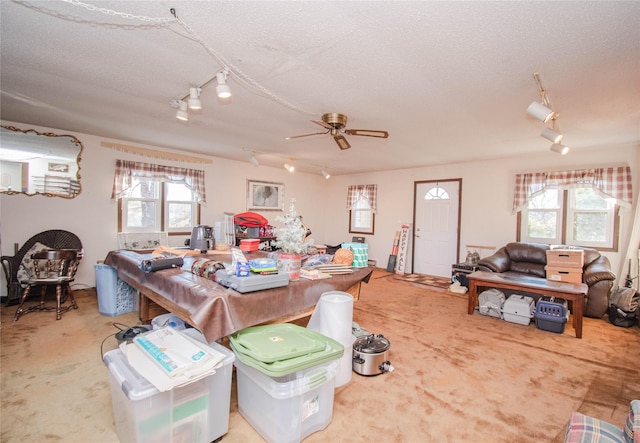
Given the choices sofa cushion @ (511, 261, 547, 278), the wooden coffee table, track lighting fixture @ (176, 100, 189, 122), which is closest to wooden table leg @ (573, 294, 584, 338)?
the wooden coffee table

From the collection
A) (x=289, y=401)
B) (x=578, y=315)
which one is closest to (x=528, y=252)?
(x=578, y=315)

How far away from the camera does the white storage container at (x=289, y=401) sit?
145cm

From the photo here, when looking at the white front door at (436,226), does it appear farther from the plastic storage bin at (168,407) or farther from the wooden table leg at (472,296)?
the plastic storage bin at (168,407)

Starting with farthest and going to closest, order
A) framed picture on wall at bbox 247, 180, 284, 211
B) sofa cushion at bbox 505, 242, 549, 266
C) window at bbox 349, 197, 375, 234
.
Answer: window at bbox 349, 197, 375, 234 → framed picture on wall at bbox 247, 180, 284, 211 → sofa cushion at bbox 505, 242, 549, 266

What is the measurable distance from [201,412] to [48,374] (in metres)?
1.55

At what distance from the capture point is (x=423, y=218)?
6.10 metres

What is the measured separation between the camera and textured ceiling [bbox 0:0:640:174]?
1.56 m

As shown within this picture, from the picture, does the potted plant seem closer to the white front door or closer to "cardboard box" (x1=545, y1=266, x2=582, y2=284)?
"cardboard box" (x1=545, y1=266, x2=582, y2=284)

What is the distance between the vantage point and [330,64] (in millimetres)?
2064

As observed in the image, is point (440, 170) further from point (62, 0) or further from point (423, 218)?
point (62, 0)

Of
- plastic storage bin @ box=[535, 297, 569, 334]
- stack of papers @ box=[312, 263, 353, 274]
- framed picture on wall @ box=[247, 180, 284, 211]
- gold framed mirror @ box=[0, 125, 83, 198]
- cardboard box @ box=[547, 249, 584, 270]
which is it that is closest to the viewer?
stack of papers @ box=[312, 263, 353, 274]

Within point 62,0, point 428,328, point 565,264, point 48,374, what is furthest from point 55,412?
point 565,264

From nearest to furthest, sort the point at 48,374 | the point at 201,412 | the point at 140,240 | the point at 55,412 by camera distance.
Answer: the point at 201,412 < the point at 55,412 < the point at 48,374 < the point at 140,240

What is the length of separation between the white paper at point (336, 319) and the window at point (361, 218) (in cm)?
507
